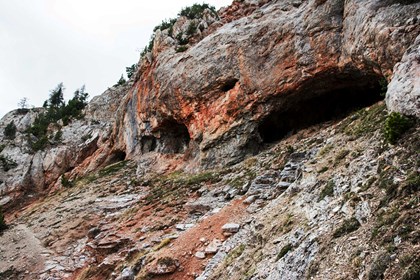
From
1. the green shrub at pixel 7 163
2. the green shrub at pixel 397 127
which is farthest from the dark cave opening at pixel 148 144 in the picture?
the green shrub at pixel 397 127

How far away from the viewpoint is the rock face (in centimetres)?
1844

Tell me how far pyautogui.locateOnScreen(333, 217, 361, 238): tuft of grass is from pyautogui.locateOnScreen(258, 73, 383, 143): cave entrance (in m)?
15.3

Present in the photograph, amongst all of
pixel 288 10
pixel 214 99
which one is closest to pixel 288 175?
pixel 214 99

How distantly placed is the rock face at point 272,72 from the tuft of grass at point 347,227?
9.71 metres

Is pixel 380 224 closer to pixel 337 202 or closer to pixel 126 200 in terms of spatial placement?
pixel 337 202

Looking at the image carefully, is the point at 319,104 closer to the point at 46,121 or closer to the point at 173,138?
the point at 173,138

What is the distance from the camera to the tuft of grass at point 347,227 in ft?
29.1

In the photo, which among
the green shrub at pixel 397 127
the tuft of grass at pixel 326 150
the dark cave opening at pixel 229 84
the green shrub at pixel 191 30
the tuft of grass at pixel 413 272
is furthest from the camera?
the green shrub at pixel 191 30

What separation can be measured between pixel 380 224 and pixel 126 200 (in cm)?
2168

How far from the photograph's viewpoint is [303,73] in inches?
936

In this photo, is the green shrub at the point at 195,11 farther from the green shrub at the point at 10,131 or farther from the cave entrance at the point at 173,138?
the green shrub at the point at 10,131

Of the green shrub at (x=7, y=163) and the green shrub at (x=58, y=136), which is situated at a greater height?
the green shrub at (x=58, y=136)

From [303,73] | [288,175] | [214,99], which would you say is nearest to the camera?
[288,175]

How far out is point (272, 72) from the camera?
25.3 meters
